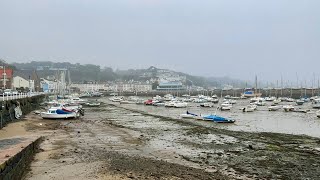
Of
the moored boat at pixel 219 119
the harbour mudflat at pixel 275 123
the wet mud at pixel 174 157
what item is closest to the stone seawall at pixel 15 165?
the wet mud at pixel 174 157

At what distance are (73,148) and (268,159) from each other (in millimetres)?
12134

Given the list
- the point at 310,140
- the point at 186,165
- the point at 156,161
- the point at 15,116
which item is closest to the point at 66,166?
the point at 156,161

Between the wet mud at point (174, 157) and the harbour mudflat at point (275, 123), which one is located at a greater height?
the wet mud at point (174, 157)

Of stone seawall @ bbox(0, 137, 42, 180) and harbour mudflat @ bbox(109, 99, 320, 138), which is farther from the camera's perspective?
harbour mudflat @ bbox(109, 99, 320, 138)

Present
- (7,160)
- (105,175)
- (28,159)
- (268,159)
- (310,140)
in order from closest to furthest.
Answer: (7,160) < (105,175) < (28,159) < (268,159) < (310,140)

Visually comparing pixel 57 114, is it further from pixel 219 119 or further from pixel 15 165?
pixel 15 165

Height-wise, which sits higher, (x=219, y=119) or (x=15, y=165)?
(x=15, y=165)

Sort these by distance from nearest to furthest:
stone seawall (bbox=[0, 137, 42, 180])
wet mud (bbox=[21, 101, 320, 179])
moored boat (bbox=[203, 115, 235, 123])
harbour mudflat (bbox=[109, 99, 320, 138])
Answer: stone seawall (bbox=[0, 137, 42, 180]), wet mud (bbox=[21, 101, 320, 179]), harbour mudflat (bbox=[109, 99, 320, 138]), moored boat (bbox=[203, 115, 235, 123])

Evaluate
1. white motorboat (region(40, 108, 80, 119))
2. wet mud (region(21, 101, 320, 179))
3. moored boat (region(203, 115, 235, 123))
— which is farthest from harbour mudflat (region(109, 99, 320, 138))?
white motorboat (region(40, 108, 80, 119))

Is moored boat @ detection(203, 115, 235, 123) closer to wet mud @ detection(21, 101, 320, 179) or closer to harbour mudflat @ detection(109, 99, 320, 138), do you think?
harbour mudflat @ detection(109, 99, 320, 138)

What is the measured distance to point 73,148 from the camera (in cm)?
2319

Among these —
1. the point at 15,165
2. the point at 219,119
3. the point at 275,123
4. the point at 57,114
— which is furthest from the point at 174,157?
the point at 275,123

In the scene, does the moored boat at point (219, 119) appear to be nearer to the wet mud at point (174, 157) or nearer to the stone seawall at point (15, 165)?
the wet mud at point (174, 157)

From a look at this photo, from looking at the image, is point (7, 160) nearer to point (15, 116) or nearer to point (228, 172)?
point (228, 172)
